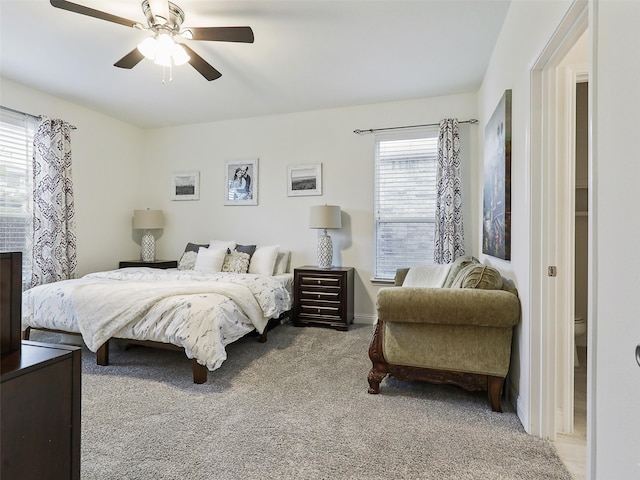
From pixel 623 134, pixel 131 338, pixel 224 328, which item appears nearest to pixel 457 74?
pixel 623 134

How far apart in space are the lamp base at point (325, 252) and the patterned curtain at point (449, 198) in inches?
47.8

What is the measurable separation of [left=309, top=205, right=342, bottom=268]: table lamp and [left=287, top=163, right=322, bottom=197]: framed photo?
1.57 ft

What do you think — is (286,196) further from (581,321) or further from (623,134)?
(623,134)

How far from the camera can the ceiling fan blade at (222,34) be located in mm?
2184

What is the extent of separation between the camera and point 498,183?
2482 mm

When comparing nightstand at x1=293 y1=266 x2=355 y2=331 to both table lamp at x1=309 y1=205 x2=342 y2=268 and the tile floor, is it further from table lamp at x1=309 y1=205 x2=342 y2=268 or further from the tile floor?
the tile floor

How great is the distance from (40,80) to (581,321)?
5.64 m

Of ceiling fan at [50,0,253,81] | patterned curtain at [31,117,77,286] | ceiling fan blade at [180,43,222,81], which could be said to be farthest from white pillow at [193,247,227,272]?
ceiling fan at [50,0,253,81]

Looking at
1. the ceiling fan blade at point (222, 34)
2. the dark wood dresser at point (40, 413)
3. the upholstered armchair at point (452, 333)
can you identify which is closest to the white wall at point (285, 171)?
the upholstered armchair at point (452, 333)

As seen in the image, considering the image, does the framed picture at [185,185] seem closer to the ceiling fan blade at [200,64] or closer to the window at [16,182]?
the window at [16,182]

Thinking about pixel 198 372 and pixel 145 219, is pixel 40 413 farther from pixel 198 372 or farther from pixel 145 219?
pixel 145 219

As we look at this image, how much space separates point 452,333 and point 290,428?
1.11 meters

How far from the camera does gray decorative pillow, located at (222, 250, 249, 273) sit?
4.09 meters

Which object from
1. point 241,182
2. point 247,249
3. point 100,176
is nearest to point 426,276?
point 247,249
